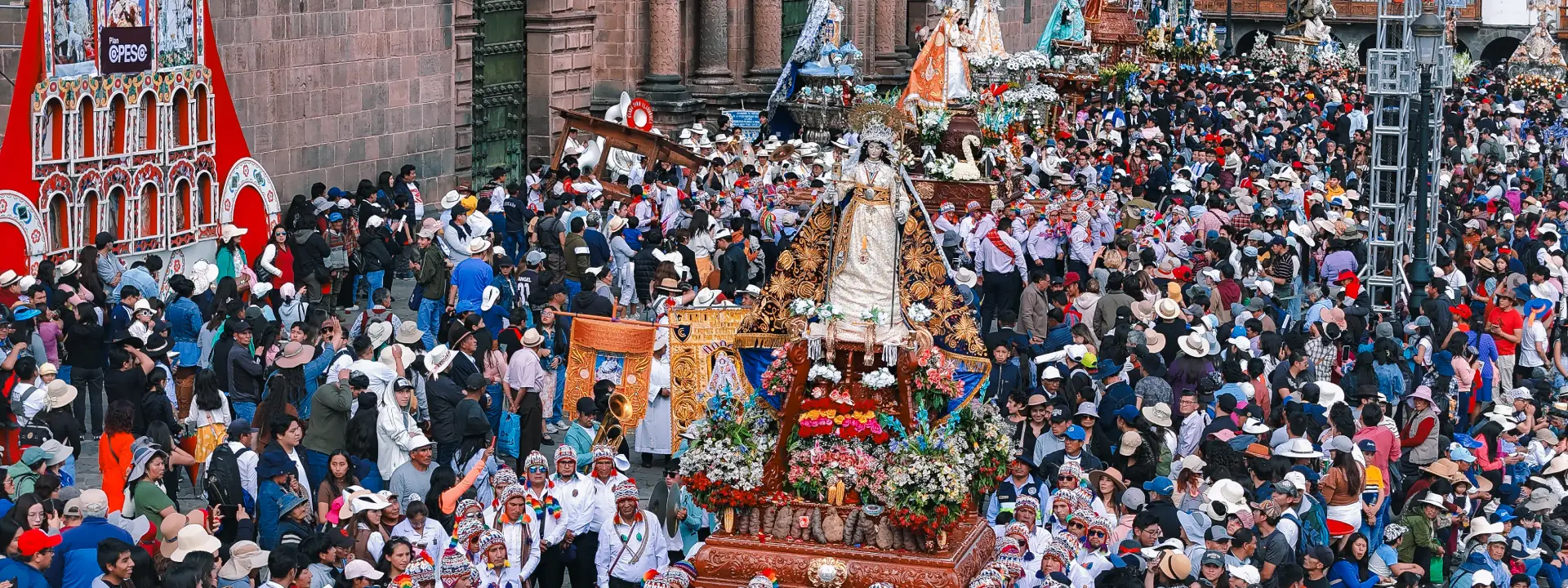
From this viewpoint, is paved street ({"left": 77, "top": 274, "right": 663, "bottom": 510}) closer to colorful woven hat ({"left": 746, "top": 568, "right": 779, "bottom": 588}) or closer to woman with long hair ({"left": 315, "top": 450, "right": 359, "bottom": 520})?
woman with long hair ({"left": 315, "top": 450, "right": 359, "bottom": 520})

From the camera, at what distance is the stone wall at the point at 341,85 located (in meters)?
27.4

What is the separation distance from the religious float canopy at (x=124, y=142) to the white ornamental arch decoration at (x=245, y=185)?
0.02 metres

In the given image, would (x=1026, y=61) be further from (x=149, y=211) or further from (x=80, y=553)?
(x=80, y=553)

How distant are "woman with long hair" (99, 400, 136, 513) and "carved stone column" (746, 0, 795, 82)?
27186 mm

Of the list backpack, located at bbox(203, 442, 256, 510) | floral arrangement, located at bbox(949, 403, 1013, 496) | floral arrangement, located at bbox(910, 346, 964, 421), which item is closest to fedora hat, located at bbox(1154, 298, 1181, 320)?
floral arrangement, located at bbox(949, 403, 1013, 496)

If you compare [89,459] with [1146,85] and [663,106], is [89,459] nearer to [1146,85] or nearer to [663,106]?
[663,106]

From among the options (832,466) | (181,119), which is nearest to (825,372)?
(832,466)

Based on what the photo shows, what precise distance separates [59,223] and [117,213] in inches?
34.6

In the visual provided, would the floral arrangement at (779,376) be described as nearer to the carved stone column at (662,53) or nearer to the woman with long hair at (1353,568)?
the woman with long hair at (1353,568)

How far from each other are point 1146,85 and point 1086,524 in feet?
132

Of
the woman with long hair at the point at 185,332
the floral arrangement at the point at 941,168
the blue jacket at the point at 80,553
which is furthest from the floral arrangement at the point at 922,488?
the floral arrangement at the point at 941,168

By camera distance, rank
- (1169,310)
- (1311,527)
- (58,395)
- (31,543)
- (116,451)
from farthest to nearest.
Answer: (1169,310)
(58,395)
(116,451)
(1311,527)
(31,543)

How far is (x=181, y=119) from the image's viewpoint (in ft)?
80.8

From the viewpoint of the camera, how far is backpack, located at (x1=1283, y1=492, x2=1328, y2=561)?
46.2 ft
